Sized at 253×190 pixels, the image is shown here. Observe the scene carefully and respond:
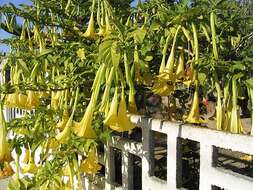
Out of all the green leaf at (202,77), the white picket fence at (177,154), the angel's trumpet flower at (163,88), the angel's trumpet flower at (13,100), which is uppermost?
the green leaf at (202,77)

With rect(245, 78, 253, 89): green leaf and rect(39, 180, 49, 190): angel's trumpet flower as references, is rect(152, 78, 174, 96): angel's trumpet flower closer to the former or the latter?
rect(245, 78, 253, 89): green leaf

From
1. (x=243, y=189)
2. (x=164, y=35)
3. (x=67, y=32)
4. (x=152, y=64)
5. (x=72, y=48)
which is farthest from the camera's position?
(x=67, y=32)

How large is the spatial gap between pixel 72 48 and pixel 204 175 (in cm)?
91

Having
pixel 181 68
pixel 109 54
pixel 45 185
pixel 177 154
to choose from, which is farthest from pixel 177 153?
pixel 45 185

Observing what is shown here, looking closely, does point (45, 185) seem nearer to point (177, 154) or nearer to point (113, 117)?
point (177, 154)

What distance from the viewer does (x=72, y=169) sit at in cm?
186

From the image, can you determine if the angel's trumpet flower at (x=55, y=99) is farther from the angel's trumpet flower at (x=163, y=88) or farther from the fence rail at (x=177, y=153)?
the angel's trumpet flower at (x=163, y=88)

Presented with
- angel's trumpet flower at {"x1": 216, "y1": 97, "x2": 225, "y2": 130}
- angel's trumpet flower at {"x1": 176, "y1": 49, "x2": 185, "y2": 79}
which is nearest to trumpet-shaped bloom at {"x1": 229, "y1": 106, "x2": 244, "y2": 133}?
angel's trumpet flower at {"x1": 216, "y1": 97, "x2": 225, "y2": 130}

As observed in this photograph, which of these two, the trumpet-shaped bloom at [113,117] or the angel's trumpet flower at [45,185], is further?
the angel's trumpet flower at [45,185]

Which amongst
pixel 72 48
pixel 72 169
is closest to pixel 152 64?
pixel 72 48

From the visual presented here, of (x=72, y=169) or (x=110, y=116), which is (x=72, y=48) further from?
(x=110, y=116)

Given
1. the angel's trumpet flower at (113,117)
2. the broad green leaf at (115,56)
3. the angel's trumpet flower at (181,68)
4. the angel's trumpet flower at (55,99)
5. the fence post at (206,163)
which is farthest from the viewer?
the angel's trumpet flower at (55,99)

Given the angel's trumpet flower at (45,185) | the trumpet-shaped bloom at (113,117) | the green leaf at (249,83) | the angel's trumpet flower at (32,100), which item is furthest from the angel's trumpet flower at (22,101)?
the green leaf at (249,83)

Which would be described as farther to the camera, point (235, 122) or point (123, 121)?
point (235, 122)
